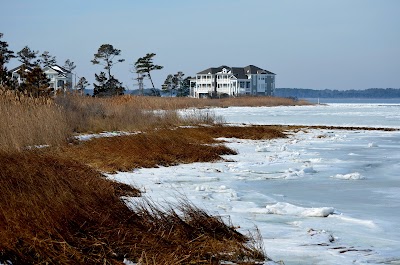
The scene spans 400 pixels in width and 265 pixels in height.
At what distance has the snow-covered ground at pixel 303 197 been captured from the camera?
523 cm

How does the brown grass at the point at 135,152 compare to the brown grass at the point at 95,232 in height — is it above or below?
below

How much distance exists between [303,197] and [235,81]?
338 ft

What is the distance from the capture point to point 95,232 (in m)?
4.66

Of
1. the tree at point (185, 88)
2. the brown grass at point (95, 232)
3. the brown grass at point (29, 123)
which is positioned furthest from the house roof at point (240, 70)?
the brown grass at point (95, 232)

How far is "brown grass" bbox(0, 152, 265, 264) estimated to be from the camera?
425cm

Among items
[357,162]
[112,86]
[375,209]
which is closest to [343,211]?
[375,209]

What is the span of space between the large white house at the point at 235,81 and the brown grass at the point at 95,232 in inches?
4097

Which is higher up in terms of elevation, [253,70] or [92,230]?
[253,70]

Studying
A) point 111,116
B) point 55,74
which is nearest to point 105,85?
point 55,74

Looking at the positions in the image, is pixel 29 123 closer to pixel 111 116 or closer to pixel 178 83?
pixel 111 116

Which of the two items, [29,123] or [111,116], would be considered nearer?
[29,123]

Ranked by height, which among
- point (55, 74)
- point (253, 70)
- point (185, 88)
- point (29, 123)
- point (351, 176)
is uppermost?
point (253, 70)

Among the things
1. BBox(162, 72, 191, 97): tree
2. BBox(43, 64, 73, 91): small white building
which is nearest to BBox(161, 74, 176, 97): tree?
BBox(162, 72, 191, 97): tree

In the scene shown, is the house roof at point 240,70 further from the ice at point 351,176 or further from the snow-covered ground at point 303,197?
the ice at point 351,176
